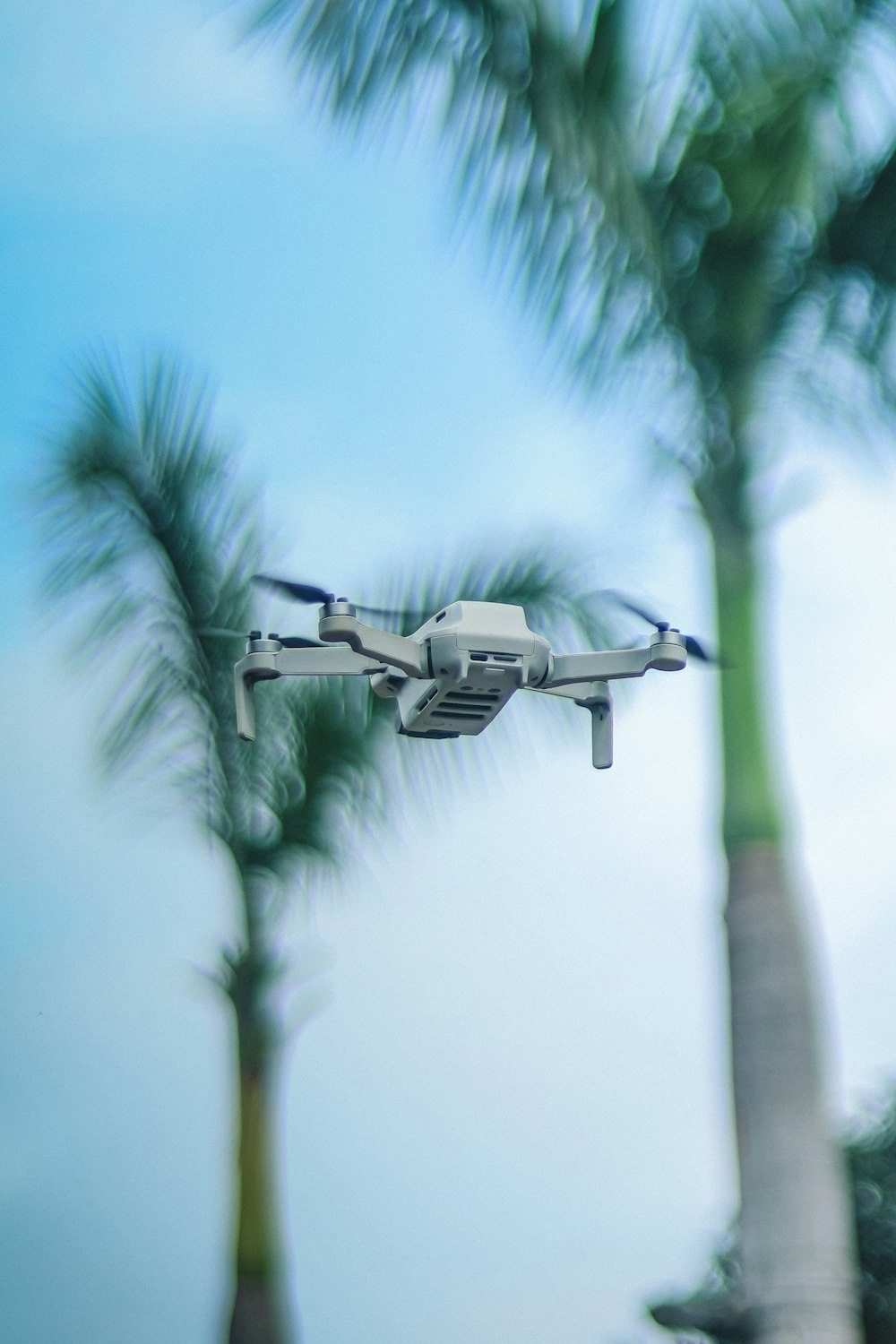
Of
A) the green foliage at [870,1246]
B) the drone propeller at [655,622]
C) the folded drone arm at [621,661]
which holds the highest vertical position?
the drone propeller at [655,622]

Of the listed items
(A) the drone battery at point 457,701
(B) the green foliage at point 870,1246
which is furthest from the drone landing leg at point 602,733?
(B) the green foliage at point 870,1246

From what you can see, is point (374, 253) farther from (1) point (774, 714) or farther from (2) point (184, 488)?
(1) point (774, 714)

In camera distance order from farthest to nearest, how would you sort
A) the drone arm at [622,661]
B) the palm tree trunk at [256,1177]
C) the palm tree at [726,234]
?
the palm tree trunk at [256,1177] < the palm tree at [726,234] < the drone arm at [622,661]

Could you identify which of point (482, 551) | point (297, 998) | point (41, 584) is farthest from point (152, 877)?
point (482, 551)

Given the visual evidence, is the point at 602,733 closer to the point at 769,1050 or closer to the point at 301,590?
the point at 301,590

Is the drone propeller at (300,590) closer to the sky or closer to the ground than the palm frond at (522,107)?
closer to the ground

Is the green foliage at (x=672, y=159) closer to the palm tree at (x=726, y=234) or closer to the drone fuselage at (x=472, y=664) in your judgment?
the palm tree at (x=726, y=234)

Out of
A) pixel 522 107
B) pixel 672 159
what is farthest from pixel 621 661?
pixel 672 159
